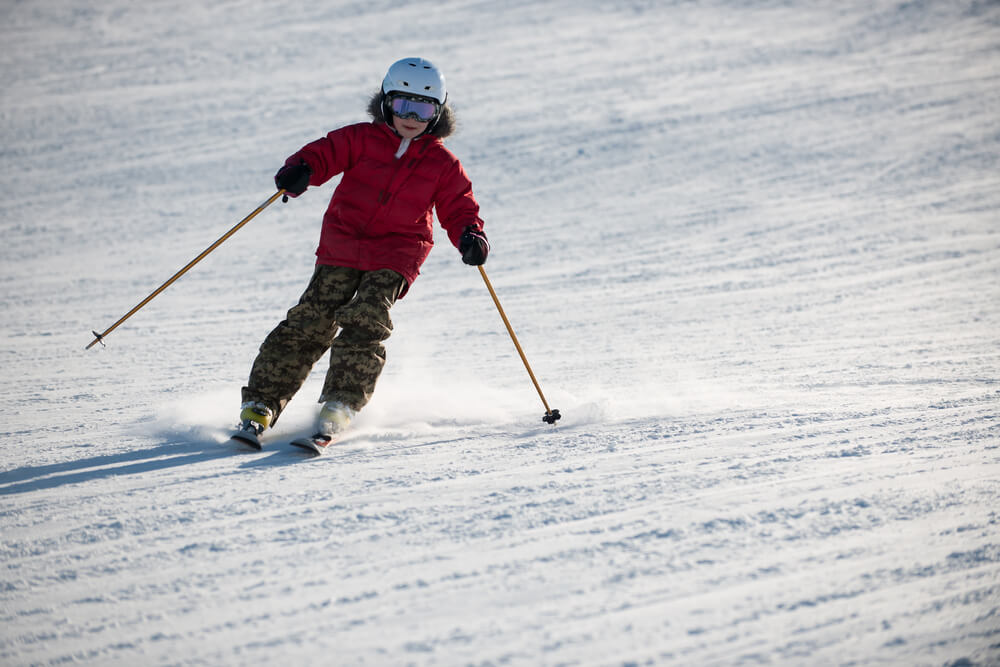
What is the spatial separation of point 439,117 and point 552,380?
1846mm

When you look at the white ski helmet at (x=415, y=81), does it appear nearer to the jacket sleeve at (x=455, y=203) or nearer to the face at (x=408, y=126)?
the face at (x=408, y=126)

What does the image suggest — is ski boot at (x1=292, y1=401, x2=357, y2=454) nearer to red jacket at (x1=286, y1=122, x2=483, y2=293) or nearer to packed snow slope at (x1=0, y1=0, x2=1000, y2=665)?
packed snow slope at (x1=0, y1=0, x2=1000, y2=665)

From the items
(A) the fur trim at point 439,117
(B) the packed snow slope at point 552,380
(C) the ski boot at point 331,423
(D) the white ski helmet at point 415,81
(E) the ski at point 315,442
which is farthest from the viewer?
(A) the fur trim at point 439,117

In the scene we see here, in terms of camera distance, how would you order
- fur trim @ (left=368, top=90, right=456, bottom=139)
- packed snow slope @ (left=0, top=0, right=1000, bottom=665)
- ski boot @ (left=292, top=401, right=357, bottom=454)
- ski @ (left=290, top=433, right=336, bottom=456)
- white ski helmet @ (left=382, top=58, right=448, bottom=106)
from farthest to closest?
fur trim @ (left=368, top=90, right=456, bottom=139) < white ski helmet @ (left=382, top=58, right=448, bottom=106) < ski boot @ (left=292, top=401, right=357, bottom=454) < ski @ (left=290, top=433, right=336, bottom=456) < packed snow slope @ (left=0, top=0, right=1000, bottom=665)

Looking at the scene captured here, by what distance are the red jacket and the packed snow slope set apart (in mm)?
785

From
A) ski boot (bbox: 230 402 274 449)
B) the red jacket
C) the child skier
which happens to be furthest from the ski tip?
the red jacket

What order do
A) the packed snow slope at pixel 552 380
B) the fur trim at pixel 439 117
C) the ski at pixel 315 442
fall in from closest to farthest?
the packed snow slope at pixel 552 380, the ski at pixel 315 442, the fur trim at pixel 439 117

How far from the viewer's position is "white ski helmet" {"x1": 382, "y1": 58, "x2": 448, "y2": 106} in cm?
333

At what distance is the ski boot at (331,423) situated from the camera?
10.6ft

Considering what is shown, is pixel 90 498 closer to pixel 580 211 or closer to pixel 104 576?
pixel 104 576

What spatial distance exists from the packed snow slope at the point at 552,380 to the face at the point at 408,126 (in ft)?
4.27

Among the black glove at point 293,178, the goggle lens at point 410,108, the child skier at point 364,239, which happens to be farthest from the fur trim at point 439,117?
the black glove at point 293,178

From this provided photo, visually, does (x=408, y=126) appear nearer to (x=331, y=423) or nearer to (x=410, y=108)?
(x=410, y=108)

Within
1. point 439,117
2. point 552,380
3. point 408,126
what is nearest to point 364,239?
point 408,126
